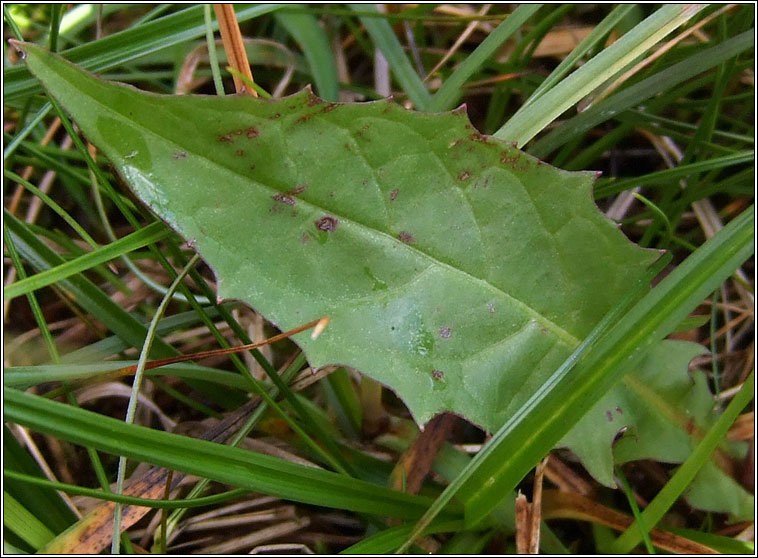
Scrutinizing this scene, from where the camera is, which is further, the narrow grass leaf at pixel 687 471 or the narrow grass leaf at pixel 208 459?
the narrow grass leaf at pixel 687 471

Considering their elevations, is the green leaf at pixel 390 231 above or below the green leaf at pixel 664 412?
above

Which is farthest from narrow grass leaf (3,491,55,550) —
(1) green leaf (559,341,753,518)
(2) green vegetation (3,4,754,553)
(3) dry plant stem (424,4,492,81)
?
(3) dry plant stem (424,4,492,81)

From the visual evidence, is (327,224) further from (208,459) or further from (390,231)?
(208,459)

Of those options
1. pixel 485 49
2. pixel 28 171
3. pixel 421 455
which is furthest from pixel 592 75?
pixel 28 171

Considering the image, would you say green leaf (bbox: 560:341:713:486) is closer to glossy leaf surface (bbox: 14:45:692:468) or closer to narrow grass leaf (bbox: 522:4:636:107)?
glossy leaf surface (bbox: 14:45:692:468)

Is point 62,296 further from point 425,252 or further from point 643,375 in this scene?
point 643,375

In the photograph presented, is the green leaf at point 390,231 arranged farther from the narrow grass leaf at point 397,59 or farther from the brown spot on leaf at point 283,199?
the narrow grass leaf at point 397,59

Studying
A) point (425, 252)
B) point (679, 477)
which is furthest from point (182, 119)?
point (679, 477)

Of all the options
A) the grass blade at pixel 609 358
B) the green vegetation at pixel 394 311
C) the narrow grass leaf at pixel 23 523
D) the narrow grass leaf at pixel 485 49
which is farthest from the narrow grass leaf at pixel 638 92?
the narrow grass leaf at pixel 23 523
